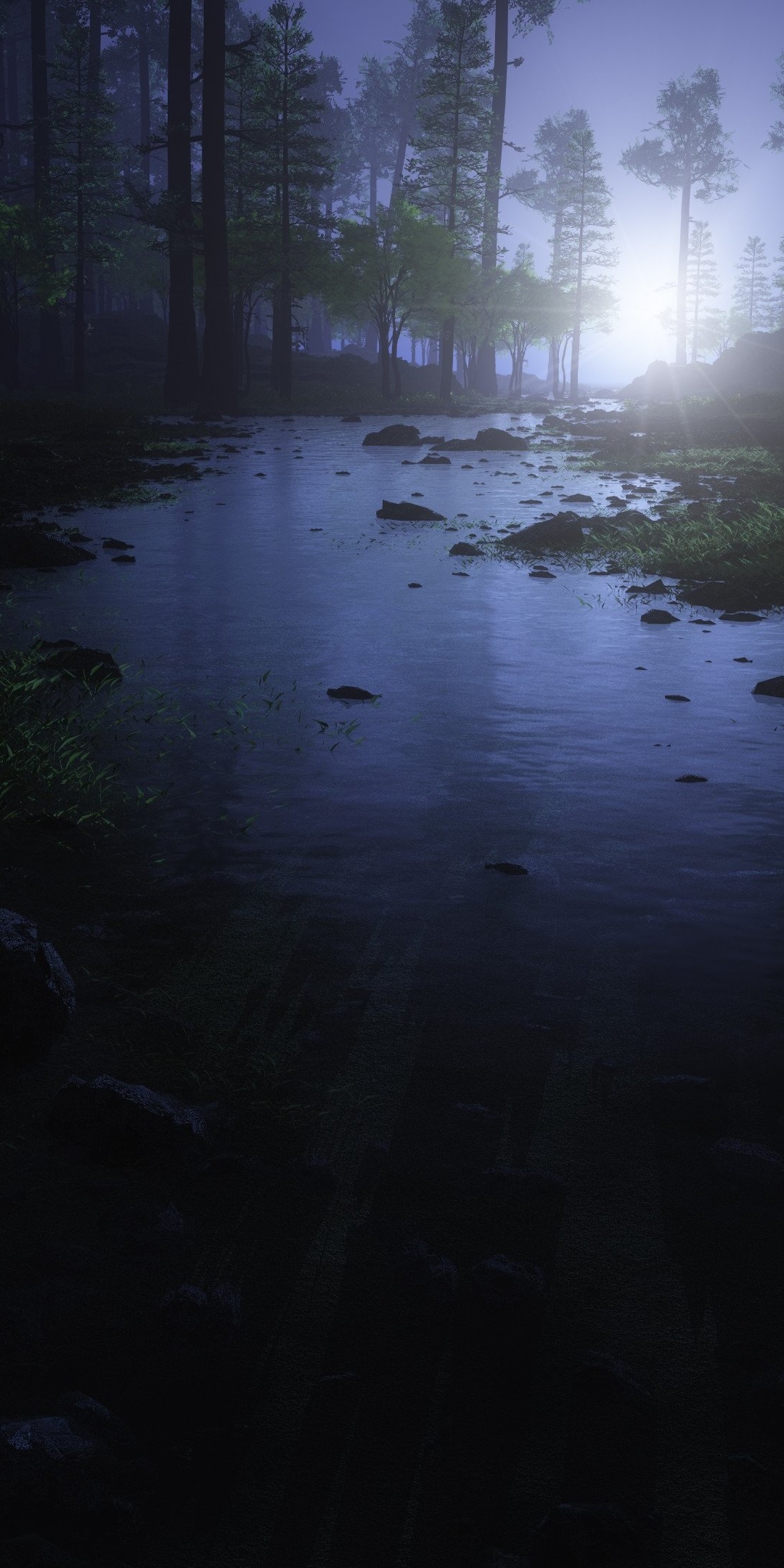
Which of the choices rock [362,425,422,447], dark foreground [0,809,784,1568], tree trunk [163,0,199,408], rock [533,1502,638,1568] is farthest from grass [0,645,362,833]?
tree trunk [163,0,199,408]

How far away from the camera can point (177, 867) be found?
3.68 metres

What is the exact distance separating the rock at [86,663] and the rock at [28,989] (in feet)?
11.1

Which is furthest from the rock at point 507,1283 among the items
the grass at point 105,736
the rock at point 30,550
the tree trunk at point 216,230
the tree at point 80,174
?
the tree at point 80,174

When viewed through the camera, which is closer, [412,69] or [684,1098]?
[684,1098]

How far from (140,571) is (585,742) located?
527 centimetres

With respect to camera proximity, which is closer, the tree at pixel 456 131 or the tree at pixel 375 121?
the tree at pixel 456 131

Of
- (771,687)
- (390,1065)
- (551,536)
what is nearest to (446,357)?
(551,536)

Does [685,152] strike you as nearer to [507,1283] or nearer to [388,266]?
[388,266]

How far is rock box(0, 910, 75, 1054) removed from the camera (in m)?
2.52

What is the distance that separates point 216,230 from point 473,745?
28.9 m

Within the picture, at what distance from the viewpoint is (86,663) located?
5.98 meters

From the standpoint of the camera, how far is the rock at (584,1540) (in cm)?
144

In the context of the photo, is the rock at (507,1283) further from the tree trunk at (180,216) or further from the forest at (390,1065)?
the tree trunk at (180,216)

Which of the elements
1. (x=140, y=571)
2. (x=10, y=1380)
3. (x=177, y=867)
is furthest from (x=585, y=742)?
(x=140, y=571)
